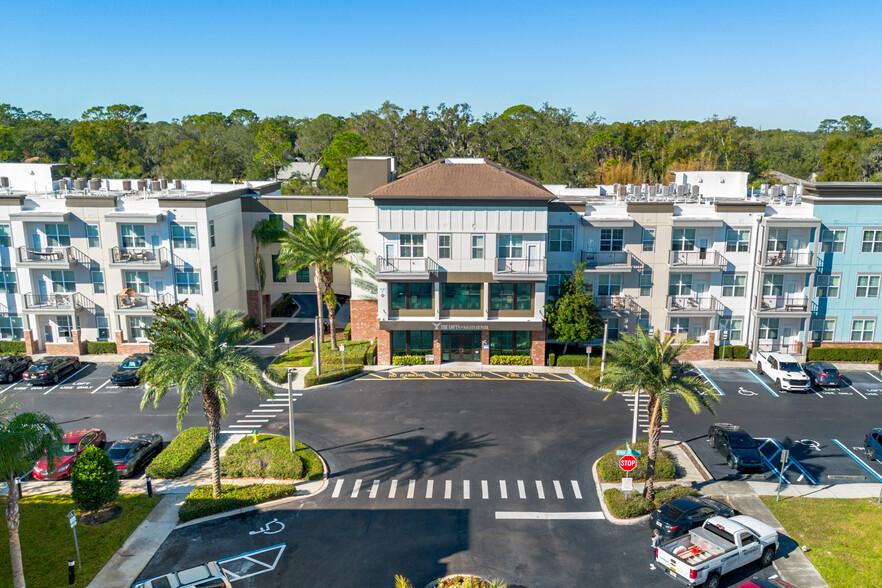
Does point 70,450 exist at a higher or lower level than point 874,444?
higher

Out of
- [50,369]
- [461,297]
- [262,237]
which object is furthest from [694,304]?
[50,369]

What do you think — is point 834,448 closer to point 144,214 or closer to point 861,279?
point 861,279

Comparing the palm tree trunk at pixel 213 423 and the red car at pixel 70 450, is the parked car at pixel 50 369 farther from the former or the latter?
the palm tree trunk at pixel 213 423

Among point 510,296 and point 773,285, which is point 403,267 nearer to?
point 510,296

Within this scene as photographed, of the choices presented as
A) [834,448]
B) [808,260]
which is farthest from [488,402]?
[808,260]

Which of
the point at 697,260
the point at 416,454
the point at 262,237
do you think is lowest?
the point at 416,454

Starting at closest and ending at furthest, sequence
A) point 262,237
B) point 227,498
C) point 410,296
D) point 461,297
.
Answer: point 227,498 < point 461,297 < point 410,296 < point 262,237
